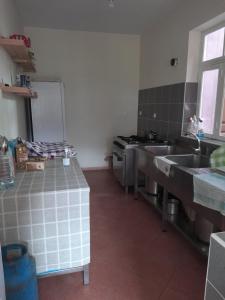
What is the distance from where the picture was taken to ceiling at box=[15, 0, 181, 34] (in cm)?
296

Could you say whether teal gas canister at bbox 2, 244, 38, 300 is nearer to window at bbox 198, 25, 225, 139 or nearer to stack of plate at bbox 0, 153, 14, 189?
A: stack of plate at bbox 0, 153, 14, 189

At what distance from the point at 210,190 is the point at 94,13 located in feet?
9.82

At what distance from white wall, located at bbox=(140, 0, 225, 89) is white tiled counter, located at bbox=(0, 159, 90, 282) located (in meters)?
2.20

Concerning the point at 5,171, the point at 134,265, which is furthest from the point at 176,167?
the point at 5,171

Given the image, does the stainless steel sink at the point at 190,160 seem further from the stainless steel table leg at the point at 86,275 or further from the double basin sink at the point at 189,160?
the stainless steel table leg at the point at 86,275

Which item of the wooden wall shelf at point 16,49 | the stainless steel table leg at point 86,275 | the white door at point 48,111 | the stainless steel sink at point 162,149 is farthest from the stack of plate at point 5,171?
the white door at point 48,111

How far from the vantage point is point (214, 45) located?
2.61 metres

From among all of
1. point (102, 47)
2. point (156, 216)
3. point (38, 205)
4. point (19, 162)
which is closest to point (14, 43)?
point (19, 162)

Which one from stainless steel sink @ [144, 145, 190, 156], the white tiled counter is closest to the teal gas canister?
the white tiled counter

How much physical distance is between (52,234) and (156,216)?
5.24 ft

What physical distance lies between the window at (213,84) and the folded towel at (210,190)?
103cm

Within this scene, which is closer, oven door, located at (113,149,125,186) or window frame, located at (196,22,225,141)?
window frame, located at (196,22,225,141)

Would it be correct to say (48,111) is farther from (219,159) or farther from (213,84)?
(219,159)

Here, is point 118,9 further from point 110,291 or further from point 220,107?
point 110,291
